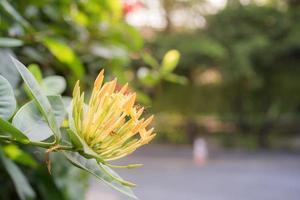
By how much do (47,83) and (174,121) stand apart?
13512 mm

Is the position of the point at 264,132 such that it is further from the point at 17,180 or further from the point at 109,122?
the point at 109,122

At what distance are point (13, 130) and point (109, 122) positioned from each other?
0.26ft

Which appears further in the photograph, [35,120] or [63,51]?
[63,51]

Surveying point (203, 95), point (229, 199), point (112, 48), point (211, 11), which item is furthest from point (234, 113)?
point (112, 48)

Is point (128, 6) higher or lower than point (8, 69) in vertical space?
higher

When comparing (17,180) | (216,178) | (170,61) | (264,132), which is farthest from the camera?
(264,132)

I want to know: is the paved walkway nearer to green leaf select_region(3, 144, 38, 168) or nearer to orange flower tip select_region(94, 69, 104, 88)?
green leaf select_region(3, 144, 38, 168)

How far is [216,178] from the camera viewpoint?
803 cm

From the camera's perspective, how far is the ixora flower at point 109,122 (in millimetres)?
344

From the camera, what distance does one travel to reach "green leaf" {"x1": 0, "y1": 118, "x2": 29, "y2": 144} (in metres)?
0.36

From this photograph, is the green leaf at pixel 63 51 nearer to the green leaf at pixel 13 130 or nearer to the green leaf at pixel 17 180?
the green leaf at pixel 17 180

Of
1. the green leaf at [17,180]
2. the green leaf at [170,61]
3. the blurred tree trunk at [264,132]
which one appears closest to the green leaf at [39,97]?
the green leaf at [17,180]

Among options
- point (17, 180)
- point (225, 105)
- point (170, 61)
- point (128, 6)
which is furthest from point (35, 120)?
point (225, 105)

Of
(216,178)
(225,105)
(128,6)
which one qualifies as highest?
(225,105)
